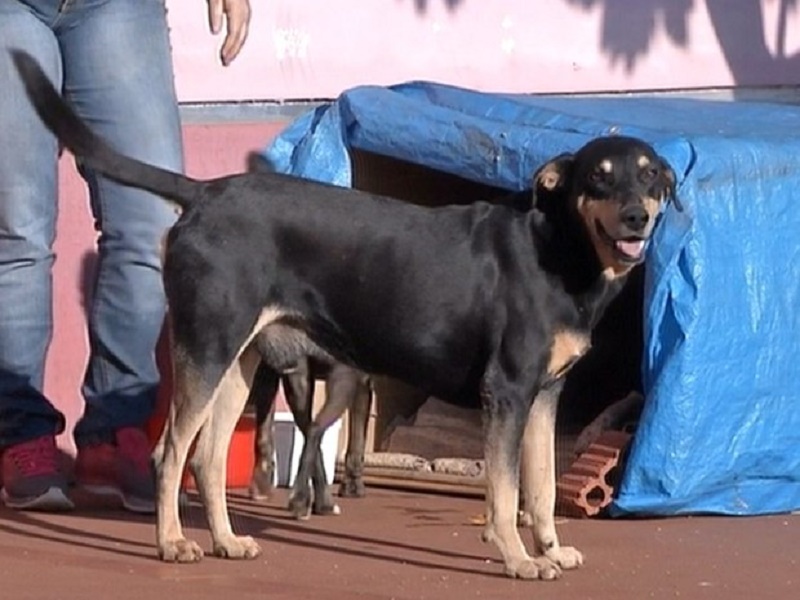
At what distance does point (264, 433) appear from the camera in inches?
295

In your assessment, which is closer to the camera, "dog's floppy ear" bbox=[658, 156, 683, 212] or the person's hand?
"dog's floppy ear" bbox=[658, 156, 683, 212]

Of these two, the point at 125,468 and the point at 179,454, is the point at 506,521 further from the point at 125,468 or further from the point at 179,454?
the point at 125,468

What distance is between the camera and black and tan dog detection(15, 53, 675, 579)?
241 inches

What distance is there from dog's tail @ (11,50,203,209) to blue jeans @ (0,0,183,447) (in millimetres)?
473

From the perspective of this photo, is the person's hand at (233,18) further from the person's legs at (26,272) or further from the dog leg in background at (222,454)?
the dog leg in background at (222,454)

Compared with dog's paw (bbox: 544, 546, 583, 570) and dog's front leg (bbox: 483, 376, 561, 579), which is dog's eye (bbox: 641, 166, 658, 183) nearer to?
dog's front leg (bbox: 483, 376, 561, 579)

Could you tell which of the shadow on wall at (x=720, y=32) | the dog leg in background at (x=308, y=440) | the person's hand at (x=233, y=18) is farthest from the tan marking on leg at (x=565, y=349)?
the shadow on wall at (x=720, y=32)

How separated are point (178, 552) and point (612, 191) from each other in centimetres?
166

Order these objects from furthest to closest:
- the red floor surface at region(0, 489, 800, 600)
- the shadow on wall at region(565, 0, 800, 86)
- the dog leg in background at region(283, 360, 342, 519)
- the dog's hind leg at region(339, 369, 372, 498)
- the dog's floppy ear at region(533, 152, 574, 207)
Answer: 1. the shadow on wall at region(565, 0, 800, 86)
2. the dog's hind leg at region(339, 369, 372, 498)
3. the dog leg in background at region(283, 360, 342, 519)
4. the dog's floppy ear at region(533, 152, 574, 207)
5. the red floor surface at region(0, 489, 800, 600)

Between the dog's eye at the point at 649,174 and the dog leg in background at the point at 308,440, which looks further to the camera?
the dog leg in background at the point at 308,440

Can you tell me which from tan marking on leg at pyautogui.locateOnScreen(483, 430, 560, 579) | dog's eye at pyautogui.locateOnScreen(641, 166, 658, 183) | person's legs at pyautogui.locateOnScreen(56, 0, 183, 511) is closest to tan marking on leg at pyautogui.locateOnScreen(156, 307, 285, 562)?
person's legs at pyautogui.locateOnScreen(56, 0, 183, 511)

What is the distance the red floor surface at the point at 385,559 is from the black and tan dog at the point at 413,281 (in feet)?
0.53

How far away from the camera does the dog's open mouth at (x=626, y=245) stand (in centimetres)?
604

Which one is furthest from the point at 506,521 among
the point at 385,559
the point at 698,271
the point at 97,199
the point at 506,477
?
the point at 97,199
